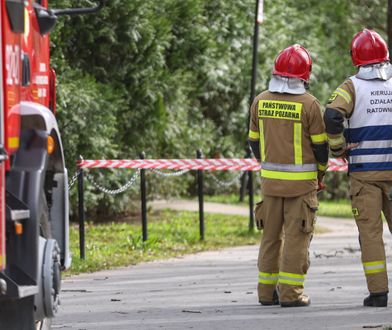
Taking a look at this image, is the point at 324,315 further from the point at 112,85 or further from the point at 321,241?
the point at 112,85

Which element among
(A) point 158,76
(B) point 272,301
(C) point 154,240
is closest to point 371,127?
(B) point 272,301

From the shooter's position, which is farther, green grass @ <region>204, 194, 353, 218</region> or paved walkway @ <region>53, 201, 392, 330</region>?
green grass @ <region>204, 194, 353, 218</region>

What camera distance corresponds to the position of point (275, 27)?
26484 mm

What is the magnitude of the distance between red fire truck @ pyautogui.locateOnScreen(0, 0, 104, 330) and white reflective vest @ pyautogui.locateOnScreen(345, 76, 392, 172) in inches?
120

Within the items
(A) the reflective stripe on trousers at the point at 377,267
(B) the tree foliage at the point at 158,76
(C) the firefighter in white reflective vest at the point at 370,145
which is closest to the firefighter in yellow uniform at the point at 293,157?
(C) the firefighter in white reflective vest at the point at 370,145

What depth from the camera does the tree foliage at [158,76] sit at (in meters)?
17.8

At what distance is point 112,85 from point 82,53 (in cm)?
63

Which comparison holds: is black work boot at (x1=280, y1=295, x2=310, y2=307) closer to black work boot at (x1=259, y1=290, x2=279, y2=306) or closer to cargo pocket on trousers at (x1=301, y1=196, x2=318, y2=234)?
black work boot at (x1=259, y1=290, x2=279, y2=306)

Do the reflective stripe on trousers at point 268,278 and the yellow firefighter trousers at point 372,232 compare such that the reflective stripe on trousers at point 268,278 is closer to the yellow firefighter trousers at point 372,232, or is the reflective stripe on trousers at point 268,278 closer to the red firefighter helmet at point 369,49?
the yellow firefighter trousers at point 372,232

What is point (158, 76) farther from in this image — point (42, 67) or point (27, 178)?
point (27, 178)

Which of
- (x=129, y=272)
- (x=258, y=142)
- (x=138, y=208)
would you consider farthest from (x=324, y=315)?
(x=138, y=208)

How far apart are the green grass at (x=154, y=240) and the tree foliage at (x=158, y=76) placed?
0.68 meters

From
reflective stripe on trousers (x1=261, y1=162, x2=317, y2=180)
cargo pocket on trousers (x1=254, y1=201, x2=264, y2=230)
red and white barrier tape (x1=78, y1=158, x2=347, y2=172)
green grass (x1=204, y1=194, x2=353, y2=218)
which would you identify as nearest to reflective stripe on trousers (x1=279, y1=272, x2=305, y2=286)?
cargo pocket on trousers (x1=254, y1=201, x2=264, y2=230)

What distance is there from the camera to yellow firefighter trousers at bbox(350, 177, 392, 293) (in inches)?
400
